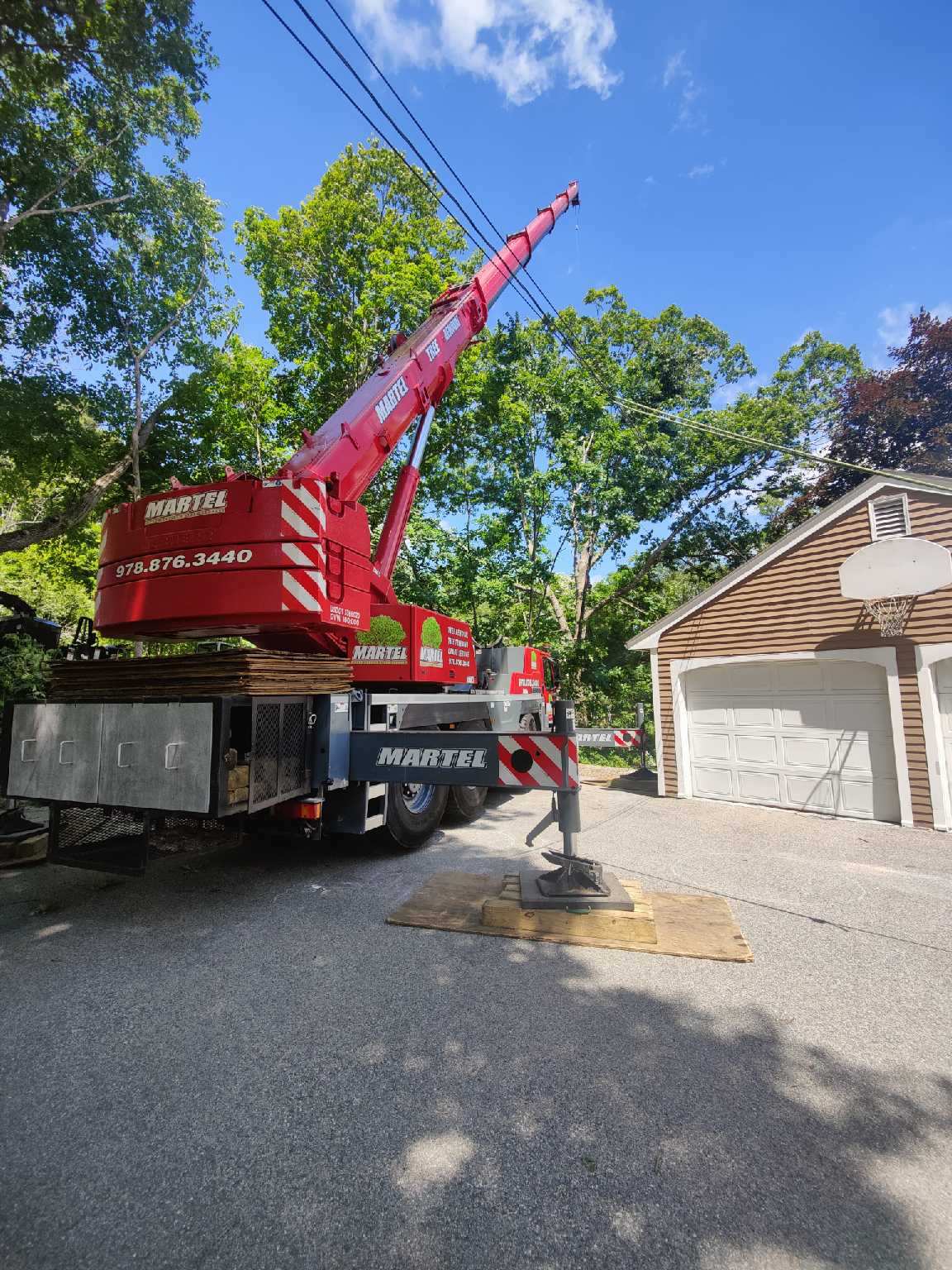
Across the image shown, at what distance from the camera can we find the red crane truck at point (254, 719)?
3.29 metres

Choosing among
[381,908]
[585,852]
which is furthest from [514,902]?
[585,852]

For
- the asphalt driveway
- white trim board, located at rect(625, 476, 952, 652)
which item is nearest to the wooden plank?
the asphalt driveway

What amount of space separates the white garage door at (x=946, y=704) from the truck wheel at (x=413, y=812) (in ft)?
20.8

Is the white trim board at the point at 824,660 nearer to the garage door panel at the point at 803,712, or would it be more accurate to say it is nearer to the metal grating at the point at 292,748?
the garage door panel at the point at 803,712

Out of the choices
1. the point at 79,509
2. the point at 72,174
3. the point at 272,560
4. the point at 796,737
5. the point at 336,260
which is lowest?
the point at 796,737

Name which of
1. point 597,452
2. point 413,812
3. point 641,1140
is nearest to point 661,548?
point 597,452

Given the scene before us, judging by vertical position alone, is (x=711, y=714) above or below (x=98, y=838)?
above

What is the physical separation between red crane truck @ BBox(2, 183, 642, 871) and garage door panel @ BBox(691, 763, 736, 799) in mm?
5784

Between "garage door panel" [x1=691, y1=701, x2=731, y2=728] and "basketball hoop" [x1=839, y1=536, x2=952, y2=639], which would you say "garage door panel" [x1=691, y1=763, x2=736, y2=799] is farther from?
"basketball hoop" [x1=839, y1=536, x2=952, y2=639]

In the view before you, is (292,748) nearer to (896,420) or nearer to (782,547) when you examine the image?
(782,547)

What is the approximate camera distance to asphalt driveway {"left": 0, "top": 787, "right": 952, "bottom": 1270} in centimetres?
161

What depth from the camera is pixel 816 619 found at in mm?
8180

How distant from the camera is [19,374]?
12.8 m

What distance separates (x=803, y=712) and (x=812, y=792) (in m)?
1.14
